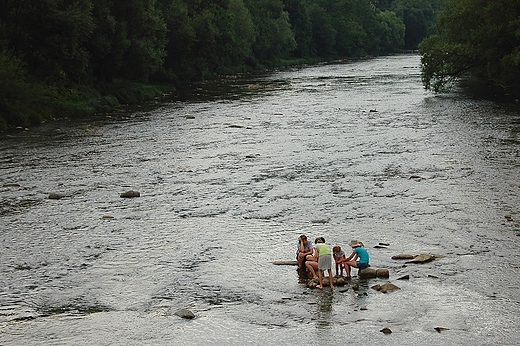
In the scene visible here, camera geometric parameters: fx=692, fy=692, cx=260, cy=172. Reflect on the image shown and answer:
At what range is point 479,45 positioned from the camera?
5503 cm

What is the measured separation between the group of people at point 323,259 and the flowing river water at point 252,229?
15.5 inches

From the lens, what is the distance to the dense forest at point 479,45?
51781 millimetres

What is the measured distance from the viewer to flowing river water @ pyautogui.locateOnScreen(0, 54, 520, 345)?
48.1 feet

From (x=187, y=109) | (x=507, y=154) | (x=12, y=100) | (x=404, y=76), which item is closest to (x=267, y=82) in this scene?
(x=404, y=76)

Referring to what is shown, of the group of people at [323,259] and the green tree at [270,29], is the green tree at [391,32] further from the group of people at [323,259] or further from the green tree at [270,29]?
the group of people at [323,259]

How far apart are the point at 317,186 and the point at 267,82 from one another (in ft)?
184

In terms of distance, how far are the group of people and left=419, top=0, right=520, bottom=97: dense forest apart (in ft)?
117

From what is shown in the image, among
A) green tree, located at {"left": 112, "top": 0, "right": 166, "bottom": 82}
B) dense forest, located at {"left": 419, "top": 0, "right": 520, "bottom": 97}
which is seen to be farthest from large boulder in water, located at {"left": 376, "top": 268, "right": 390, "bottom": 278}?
green tree, located at {"left": 112, "top": 0, "right": 166, "bottom": 82}

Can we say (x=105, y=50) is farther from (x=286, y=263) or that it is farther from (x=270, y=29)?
(x=270, y=29)

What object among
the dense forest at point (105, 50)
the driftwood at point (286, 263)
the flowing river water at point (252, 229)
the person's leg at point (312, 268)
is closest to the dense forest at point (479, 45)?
the flowing river water at point (252, 229)

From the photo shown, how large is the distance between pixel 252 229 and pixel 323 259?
5486 mm

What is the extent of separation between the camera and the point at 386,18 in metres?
185

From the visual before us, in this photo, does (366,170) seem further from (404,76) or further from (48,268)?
(404,76)

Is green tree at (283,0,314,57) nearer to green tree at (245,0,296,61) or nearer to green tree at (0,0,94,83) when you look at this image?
green tree at (245,0,296,61)
